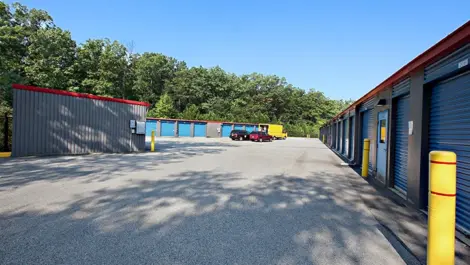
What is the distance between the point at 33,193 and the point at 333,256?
6029 millimetres

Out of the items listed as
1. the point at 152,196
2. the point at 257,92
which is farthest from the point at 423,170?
the point at 257,92

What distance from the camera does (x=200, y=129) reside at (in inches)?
1843

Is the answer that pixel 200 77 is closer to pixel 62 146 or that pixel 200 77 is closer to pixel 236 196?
pixel 62 146

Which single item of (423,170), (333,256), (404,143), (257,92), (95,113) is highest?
(257,92)

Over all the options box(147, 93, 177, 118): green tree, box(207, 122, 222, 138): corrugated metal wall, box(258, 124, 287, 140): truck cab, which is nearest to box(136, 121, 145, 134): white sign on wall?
box(207, 122, 222, 138): corrugated metal wall

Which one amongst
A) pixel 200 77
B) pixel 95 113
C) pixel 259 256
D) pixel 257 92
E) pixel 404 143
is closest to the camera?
pixel 259 256


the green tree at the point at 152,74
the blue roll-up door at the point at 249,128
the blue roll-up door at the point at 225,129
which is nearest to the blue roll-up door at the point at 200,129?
the blue roll-up door at the point at 225,129

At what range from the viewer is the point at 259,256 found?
3322 mm

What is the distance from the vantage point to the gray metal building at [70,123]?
11.9 metres

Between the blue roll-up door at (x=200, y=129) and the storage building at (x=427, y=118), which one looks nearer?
the storage building at (x=427, y=118)

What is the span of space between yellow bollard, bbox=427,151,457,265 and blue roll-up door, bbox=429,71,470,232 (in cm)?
181

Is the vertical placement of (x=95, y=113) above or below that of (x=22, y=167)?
above

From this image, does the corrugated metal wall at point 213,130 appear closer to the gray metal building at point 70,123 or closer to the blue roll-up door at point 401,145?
the gray metal building at point 70,123

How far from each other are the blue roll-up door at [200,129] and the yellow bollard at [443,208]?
145 ft
